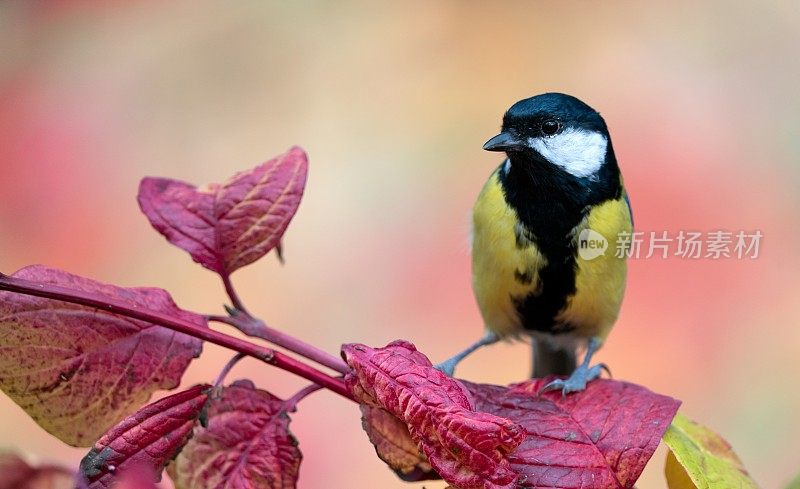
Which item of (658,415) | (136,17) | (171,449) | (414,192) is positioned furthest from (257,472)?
(136,17)

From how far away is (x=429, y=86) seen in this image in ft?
11.6

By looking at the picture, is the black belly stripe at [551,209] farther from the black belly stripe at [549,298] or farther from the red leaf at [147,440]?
the red leaf at [147,440]

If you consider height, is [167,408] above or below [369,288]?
above

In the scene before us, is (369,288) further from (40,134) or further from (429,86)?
(40,134)

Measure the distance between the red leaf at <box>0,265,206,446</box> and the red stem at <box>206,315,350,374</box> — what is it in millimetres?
52

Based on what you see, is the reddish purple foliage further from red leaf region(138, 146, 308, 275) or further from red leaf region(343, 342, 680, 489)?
A: red leaf region(138, 146, 308, 275)

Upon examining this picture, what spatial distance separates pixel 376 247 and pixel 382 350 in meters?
2.35

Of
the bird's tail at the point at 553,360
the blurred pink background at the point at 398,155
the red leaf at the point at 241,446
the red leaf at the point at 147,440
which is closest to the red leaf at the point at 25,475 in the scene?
the red leaf at the point at 147,440

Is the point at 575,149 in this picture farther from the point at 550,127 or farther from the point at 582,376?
the point at 582,376

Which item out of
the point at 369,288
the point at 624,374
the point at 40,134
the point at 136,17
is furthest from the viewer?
the point at 136,17

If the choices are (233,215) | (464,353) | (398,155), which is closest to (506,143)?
(464,353)

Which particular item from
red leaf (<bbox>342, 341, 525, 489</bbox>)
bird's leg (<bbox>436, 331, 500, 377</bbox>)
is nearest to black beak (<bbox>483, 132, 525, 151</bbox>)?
bird's leg (<bbox>436, 331, 500, 377</bbox>)

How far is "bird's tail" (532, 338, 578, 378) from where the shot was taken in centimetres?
180

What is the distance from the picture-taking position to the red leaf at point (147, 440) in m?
0.73
